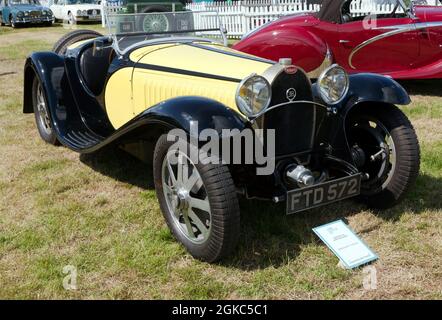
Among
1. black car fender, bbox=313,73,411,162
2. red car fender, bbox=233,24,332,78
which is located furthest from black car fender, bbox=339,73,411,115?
red car fender, bbox=233,24,332,78

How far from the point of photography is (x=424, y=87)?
7.15 metres

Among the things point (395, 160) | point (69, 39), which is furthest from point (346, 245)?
point (69, 39)

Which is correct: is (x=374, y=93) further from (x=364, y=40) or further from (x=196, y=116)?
(x=364, y=40)

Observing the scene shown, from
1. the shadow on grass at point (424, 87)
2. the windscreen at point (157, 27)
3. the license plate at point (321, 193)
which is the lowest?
the shadow on grass at point (424, 87)

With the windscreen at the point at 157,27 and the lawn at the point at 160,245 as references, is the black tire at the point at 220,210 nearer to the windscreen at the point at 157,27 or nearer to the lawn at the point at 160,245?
the lawn at the point at 160,245

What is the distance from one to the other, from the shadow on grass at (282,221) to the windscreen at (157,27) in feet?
3.99

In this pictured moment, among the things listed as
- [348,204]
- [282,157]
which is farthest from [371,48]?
[282,157]

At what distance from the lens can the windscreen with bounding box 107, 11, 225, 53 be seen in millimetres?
4059

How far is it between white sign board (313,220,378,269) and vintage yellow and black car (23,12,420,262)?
0.71ft

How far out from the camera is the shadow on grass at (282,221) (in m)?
2.89

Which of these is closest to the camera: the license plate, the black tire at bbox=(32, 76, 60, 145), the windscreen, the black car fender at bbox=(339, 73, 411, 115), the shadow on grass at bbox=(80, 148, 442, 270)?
the license plate

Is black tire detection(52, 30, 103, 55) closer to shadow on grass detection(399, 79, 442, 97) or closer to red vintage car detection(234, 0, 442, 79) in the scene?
red vintage car detection(234, 0, 442, 79)

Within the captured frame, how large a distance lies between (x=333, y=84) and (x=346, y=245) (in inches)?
41.3

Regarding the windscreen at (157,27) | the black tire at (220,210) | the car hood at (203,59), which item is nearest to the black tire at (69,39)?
the windscreen at (157,27)
